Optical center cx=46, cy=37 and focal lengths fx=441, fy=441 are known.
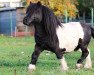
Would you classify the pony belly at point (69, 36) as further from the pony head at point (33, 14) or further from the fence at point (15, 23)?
the fence at point (15, 23)

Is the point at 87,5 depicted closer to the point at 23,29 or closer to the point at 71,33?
the point at 23,29

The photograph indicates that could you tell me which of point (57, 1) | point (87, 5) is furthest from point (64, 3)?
point (87, 5)

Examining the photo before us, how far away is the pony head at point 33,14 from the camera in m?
10.9

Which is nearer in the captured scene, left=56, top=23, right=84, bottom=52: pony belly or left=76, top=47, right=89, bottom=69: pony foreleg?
left=56, top=23, right=84, bottom=52: pony belly

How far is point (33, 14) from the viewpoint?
11000mm

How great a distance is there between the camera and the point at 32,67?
11.4m

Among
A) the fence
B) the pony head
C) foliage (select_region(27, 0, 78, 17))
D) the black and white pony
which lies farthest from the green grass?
foliage (select_region(27, 0, 78, 17))

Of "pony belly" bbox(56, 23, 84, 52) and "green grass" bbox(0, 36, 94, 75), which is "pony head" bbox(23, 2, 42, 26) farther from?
"green grass" bbox(0, 36, 94, 75)

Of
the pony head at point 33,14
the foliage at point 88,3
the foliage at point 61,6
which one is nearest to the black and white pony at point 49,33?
the pony head at point 33,14

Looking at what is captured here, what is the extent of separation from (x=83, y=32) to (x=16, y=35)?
29451 mm

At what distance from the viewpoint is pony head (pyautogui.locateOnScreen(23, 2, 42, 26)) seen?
10.9 m

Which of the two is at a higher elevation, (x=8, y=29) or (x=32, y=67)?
(x=32, y=67)

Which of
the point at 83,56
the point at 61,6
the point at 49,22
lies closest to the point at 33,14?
the point at 49,22

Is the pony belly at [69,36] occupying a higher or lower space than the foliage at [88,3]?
higher
